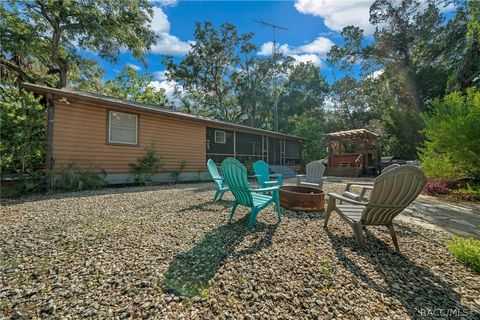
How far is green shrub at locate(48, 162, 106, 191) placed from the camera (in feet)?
20.1

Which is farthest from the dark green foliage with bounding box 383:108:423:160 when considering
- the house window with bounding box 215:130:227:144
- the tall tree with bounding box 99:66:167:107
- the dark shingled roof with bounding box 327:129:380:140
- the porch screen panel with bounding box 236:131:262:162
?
the tall tree with bounding box 99:66:167:107

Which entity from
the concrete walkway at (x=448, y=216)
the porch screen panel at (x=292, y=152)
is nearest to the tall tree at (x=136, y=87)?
the porch screen panel at (x=292, y=152)

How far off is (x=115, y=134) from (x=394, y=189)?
8.46 m

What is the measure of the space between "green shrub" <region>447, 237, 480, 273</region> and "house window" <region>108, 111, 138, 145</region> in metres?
8.87

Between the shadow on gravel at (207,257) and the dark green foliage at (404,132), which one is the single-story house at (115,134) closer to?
the shadow on gravel at (207,257)

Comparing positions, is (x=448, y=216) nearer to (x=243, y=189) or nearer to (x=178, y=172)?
(x=243, y=189)

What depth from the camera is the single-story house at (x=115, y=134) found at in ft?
21.4

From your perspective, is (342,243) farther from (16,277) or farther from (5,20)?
(5,20)

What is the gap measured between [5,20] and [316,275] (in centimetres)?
1779

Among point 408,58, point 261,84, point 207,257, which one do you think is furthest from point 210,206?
point 261,84

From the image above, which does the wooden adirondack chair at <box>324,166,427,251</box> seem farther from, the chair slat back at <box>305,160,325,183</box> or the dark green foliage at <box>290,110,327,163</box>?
the dark green foliage at <box>290,110,327,163</box>

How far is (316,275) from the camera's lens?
1.96 m

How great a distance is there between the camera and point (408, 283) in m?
1.90

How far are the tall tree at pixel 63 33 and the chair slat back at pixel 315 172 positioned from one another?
13.9m
